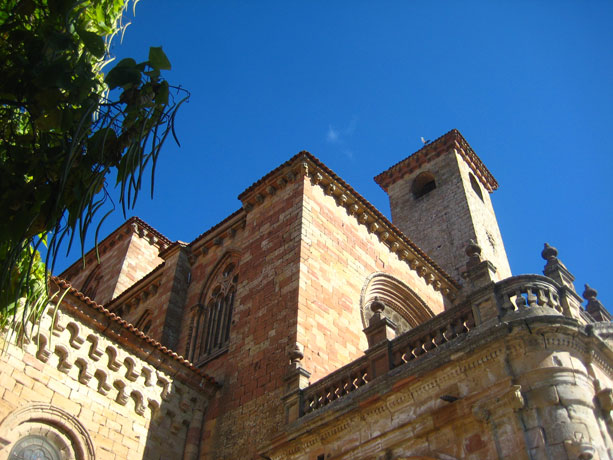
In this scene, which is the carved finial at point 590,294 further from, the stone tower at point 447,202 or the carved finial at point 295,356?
the stone tower at point 447,202

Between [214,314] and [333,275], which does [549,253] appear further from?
[214,314]

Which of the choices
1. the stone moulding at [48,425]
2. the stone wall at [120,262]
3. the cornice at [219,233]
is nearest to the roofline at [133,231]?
the stone wall at [120,262]

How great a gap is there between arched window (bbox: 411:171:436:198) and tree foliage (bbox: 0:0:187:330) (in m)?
24.9

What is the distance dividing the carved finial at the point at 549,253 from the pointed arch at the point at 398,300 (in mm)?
5242

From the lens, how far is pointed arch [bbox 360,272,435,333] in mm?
16172

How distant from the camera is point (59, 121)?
14.3 feet

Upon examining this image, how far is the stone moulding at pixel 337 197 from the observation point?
15.7 meters

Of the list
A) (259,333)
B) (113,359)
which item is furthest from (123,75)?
(259,333)

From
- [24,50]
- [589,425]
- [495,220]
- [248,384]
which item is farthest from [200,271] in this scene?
[495,220]

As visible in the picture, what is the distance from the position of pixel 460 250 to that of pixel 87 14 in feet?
67.9

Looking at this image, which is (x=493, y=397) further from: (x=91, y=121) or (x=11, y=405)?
(x=11, y=405)

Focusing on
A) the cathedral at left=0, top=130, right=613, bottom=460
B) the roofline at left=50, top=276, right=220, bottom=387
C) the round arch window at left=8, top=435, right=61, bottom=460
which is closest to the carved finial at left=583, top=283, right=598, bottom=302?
the cathedral at left=0, top=130, right=613, bottom=460

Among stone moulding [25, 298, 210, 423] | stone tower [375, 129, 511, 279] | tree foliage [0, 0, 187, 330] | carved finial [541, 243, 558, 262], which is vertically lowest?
tree foliage [0, 0, 187, 330]

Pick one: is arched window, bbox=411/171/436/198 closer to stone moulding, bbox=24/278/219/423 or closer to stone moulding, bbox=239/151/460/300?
stone moulding, bbox=239/151/460/300
